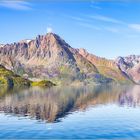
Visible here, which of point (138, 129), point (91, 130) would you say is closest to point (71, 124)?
point (91, 130)

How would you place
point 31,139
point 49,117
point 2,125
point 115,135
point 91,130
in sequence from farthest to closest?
point 49,117 < point 2,125 < point 91,130 < point 115,135 < point 31,139

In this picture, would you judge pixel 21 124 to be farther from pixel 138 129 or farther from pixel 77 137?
pixel 138 129

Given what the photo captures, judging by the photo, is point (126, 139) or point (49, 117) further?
point (49, 117)

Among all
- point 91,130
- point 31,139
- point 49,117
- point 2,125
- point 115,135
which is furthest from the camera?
point 49,117

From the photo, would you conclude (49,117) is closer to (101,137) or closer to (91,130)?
(91,130)

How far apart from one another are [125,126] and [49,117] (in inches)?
1409

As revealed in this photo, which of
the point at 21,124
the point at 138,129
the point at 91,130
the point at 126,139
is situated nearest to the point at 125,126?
the point at 138,129

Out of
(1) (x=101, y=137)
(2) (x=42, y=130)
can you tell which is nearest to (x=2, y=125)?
(2) (x=42, y=130)

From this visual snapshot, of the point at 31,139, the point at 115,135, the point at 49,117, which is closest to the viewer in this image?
the point at 31,139

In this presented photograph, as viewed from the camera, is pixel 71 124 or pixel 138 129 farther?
pixel 71 124

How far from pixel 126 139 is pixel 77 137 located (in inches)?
528

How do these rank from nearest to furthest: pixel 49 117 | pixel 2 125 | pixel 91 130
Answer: pixel 91 130 → pixel 2 125 → pixel 49 117

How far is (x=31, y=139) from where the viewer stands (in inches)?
3605

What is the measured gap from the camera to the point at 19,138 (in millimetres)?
92688
